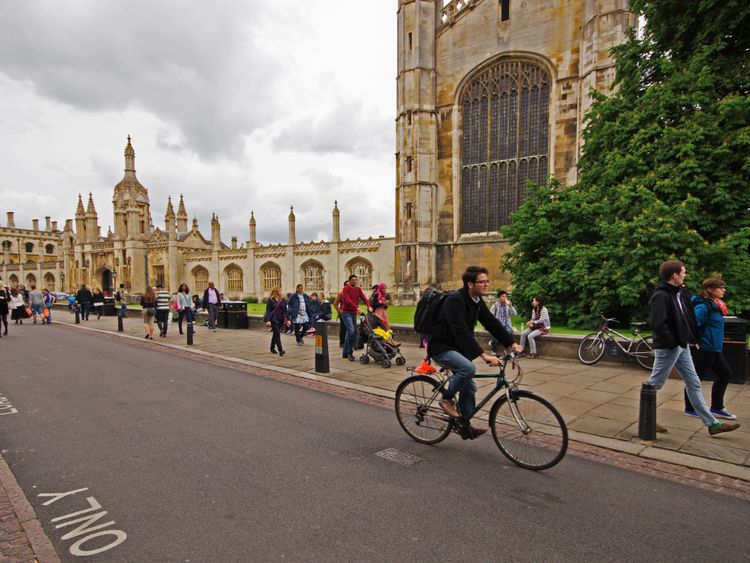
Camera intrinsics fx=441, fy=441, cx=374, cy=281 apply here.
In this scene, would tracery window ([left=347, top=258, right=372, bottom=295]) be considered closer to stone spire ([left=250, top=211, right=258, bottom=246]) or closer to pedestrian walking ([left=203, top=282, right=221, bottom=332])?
stone spire ([left=250, top=211, right=258, bottom=246])

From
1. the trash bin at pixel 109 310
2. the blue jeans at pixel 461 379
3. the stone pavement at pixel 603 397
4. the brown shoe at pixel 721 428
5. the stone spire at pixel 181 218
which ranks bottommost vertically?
the trash bin at pixel 109 310

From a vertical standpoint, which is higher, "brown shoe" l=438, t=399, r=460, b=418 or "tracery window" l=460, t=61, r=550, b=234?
"tracery window" l=460, t=61, r=550, b=234

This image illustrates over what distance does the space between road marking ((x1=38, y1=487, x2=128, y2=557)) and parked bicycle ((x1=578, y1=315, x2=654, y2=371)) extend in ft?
27.6

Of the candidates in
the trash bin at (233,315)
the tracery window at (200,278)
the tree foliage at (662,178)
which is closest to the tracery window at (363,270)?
the tracery window at (200,278)

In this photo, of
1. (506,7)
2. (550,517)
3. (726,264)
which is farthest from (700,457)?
(506,7)

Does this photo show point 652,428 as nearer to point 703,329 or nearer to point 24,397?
point 703,329

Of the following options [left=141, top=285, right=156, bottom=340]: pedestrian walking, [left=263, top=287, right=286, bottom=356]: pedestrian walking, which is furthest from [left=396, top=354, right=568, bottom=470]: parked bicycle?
[left=141, top=285, right=156, bottom=340]: pedestrian walking

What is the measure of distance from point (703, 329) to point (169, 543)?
5.86 meters

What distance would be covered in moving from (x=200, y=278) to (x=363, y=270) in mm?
19138

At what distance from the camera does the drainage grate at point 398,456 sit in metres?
4.23

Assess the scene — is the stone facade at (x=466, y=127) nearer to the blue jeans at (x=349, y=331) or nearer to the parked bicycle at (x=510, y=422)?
the blue jeans at (x=349, y=331)

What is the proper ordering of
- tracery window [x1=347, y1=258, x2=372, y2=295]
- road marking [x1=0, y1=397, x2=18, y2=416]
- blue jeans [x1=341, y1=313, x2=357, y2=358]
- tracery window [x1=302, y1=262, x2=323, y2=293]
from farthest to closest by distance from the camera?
1. tracery window [x1=302, y1=262, x2=323, y2=293]
2. tracery window [x1=347, y1=258, x2=372, y2=295]
3. blue jeans [x1=341, y1=313, x2=357, y2=358]
4. road marking [x1=0, y1=397, x2=18, y2=416]

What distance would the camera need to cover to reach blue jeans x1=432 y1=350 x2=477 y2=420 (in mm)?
4171

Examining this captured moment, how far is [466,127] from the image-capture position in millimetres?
27594
